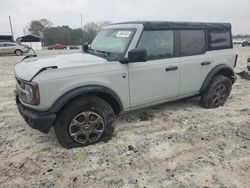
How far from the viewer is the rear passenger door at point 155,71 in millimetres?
4016

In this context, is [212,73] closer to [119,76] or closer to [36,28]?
[119,76]

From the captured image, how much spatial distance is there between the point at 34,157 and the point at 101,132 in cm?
102

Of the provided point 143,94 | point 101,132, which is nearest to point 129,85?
point 143,94

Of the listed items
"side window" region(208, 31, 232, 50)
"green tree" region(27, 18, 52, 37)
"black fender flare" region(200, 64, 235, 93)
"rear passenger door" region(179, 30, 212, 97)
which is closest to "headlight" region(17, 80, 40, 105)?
"rear passenger door" region(179, 30, 212, 97)

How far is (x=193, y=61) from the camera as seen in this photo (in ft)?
15.6

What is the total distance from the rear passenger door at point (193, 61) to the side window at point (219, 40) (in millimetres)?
205

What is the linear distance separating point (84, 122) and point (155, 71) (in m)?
1.51

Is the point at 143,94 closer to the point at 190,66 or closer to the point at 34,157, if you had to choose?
the point at 190,66

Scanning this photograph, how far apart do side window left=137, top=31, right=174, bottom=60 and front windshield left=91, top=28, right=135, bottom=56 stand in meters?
0.24

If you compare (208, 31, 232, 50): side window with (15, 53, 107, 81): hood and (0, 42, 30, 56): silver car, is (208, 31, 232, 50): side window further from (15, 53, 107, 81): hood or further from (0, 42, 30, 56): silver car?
(0, 42, 30, 56): silver car

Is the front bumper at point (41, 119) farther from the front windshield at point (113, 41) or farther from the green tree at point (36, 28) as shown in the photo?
the green tree at point (36, 28)

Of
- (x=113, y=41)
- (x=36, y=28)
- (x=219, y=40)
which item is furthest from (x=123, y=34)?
(x=36, y=28)

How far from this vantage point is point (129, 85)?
3932 millimetres

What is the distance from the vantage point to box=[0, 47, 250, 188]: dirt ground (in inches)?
115
